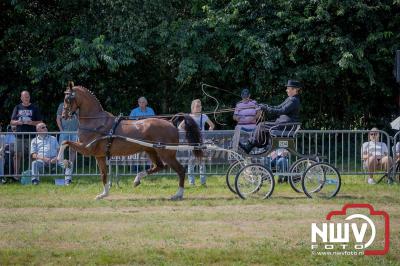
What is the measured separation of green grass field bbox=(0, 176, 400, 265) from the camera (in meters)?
9.44

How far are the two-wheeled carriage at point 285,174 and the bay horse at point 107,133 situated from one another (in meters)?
1.15

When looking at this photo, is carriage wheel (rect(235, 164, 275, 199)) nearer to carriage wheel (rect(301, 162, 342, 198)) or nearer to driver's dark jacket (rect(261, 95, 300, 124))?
carriage wheel (rect(301, 162, 342, 198))

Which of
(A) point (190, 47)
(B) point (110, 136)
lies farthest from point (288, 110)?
(A) point (190, 47)

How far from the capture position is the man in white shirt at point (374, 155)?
55.9 feet

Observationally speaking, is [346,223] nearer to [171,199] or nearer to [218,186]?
[171,199]

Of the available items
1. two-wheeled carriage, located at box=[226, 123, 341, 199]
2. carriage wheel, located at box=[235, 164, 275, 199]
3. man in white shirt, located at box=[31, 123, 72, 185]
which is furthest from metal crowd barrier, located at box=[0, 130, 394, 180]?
carriage wheel, located at box=[235, 164, 275, 199]

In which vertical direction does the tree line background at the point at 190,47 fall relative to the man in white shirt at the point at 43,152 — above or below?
above

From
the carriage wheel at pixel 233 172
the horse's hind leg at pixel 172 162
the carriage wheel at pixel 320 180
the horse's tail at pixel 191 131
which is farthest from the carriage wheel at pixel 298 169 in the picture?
the horse's hind leg at pixel 172 162

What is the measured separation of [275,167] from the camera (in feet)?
55.5

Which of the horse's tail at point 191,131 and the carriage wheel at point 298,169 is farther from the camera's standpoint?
the horse's tail at point 191,131

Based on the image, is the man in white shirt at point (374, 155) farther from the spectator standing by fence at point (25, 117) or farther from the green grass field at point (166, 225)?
the spectator standing by fence at point (25, 117)

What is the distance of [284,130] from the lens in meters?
14.4

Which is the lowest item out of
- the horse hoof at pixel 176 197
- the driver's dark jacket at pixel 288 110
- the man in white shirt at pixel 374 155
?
the horse hoof at pixel 176 197

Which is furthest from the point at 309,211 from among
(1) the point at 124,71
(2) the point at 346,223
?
(1) the point at 124,71
